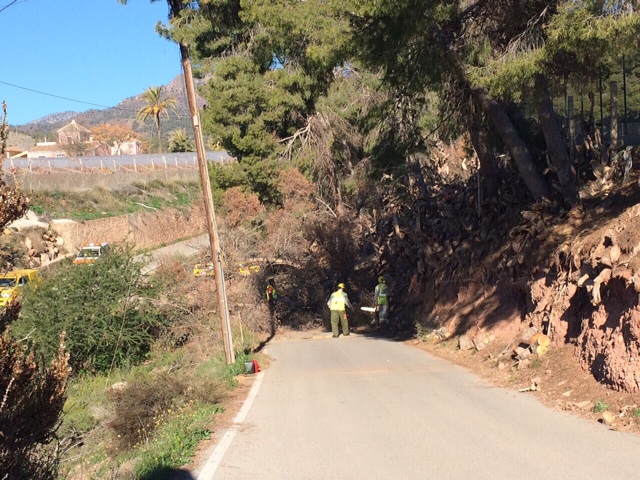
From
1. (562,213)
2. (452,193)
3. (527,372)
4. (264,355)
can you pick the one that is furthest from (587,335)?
(452,193)

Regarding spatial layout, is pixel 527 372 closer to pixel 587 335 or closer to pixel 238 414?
pixel 587 335

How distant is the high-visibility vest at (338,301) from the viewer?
2380 centimetres

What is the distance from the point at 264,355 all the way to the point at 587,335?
32.1 feet

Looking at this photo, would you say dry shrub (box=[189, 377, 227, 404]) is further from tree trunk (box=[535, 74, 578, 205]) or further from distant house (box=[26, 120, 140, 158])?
distant house (box=[26, 120, 140, 158])

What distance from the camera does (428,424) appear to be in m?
9.62

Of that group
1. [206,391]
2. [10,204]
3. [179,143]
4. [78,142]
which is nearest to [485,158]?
[206,391]

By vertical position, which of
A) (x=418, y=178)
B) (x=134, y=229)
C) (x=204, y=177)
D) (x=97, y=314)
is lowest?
(x=97, y=314)

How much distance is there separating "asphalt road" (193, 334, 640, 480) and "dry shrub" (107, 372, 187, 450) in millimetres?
1322

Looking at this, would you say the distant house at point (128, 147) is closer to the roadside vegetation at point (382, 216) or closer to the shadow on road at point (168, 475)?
the roadside vegetation at point (382, 216)

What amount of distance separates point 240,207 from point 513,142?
1554cm

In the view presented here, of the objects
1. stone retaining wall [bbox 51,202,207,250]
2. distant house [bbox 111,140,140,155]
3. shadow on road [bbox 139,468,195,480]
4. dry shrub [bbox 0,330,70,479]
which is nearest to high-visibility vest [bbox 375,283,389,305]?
shadow on road [bbox 139,468,195,480]

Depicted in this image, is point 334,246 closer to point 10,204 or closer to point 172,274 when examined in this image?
point 172,274

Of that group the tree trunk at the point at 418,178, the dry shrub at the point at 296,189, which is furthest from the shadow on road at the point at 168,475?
the dry shrub at the point at 296,189

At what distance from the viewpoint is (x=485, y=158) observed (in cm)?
2108
